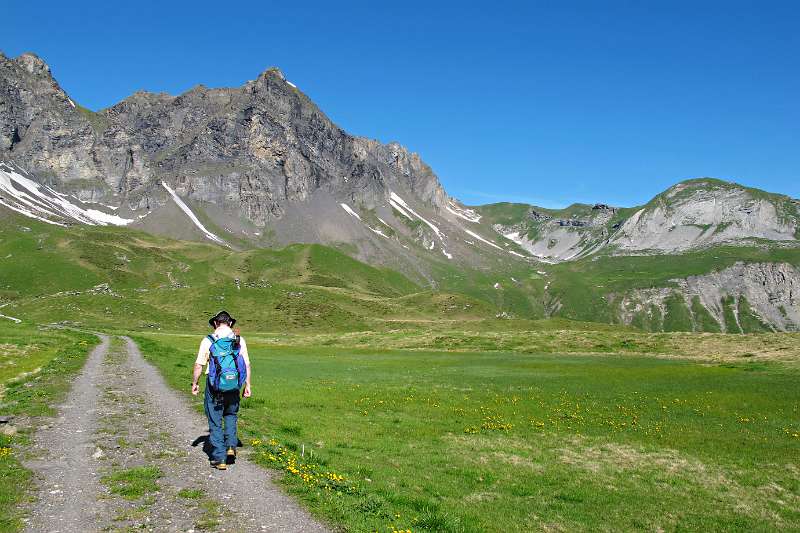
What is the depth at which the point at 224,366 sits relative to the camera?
57.3 ft

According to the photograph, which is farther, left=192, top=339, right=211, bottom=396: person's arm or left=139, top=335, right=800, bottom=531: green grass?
left=192, top=339, right=211, bottom=396: person's arm

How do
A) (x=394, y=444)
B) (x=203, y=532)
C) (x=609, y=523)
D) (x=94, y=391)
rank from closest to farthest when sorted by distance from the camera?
1. (x=203, y=532)
2. (x=609, y=523)
3. (x=394, y=444)
4. (x=94, y=391)

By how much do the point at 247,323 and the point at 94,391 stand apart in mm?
133069

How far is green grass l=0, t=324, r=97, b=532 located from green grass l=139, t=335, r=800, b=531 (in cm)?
657

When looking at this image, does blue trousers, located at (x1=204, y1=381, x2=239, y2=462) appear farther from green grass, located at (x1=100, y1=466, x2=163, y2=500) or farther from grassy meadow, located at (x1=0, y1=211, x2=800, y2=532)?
green grass, located at (x1=100, y1=466, x2=163, y2=500)

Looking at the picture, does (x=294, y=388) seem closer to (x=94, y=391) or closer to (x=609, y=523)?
(x=94, y=391)

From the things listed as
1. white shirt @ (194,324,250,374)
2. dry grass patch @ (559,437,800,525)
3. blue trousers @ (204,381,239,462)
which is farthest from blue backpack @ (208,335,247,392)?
dry grass patch @ (559,437,800,525)

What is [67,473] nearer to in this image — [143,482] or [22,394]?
[143,482]

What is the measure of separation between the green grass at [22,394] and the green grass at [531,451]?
657cm

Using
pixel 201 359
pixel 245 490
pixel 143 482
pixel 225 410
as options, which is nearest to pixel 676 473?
pixel 245 490

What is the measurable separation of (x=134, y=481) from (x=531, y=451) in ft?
53.0

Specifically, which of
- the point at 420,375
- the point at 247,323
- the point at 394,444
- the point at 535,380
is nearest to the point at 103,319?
the point at 247,323

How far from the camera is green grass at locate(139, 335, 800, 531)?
50.6ft

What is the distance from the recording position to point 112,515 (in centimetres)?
1215
